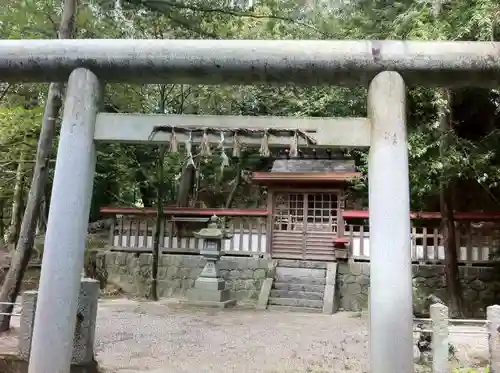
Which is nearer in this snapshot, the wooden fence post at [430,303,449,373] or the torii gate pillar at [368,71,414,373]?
the torii gate pillar at [368,71,414,373]

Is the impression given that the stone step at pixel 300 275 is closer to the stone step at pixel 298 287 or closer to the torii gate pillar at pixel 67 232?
the stone step at pixel 298 287

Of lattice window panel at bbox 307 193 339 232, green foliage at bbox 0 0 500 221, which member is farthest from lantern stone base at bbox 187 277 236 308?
green foliage at bbox 0 0 500 221

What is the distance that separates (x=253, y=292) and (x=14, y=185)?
1031 centimetres

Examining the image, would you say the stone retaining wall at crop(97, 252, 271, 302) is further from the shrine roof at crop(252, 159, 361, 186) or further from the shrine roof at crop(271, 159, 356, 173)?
the shrine roof at crop(271, 159, 356, 173)

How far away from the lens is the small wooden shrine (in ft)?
52.6

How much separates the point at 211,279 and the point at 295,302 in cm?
261

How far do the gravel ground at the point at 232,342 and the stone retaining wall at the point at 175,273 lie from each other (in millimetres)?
2204

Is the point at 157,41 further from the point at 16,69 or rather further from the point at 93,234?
the point at 93,234

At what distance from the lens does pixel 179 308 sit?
13648mm

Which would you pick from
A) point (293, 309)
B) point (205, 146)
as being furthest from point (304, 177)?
point (205, 146)

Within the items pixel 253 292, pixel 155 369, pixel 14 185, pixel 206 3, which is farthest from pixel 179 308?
pixel 14 185

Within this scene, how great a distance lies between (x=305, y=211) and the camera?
1659cm

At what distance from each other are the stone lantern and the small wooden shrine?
84.3 inches

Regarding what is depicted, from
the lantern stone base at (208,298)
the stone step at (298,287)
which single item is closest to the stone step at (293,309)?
the stone step at (298,287)
